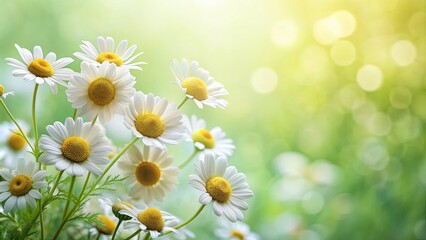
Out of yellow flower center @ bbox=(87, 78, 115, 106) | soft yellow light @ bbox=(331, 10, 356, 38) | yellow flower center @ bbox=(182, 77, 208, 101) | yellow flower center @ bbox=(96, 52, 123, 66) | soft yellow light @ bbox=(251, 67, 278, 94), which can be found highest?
soft yellow light @ bbox=(331, 10, 356, 38)

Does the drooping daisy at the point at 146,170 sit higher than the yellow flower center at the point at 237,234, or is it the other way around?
the drooping daisy at the point at 146,170

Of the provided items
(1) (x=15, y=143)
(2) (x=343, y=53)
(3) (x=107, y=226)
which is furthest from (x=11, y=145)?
(2) (x=343, y=53)

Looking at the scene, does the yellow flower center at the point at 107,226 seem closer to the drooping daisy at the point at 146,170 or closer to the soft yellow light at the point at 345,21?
the drooping daisy at the point at 146,170

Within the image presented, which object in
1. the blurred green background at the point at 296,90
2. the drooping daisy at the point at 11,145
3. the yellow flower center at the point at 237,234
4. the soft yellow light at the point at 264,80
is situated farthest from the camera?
the soft yellow light at the point at 264,80

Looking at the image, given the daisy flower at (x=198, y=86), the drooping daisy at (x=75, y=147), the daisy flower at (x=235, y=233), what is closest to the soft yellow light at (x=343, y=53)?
the daisy flower at (x=235, y=233)

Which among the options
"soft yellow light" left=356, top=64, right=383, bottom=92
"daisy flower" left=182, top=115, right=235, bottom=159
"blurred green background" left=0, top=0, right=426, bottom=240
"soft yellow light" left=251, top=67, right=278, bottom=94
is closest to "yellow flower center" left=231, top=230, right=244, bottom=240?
"daisy flower" left=182, top=115, right=235, bottom=159

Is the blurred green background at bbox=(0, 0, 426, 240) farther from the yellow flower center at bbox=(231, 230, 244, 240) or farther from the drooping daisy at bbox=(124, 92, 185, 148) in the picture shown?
the drooping daisy at bbox=(124, 92, 185, 148)

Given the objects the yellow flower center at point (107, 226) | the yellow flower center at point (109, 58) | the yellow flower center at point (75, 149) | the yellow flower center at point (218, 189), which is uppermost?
the yellow flower center at point (109, 58)

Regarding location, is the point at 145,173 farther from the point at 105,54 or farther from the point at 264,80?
the point at 264,80
